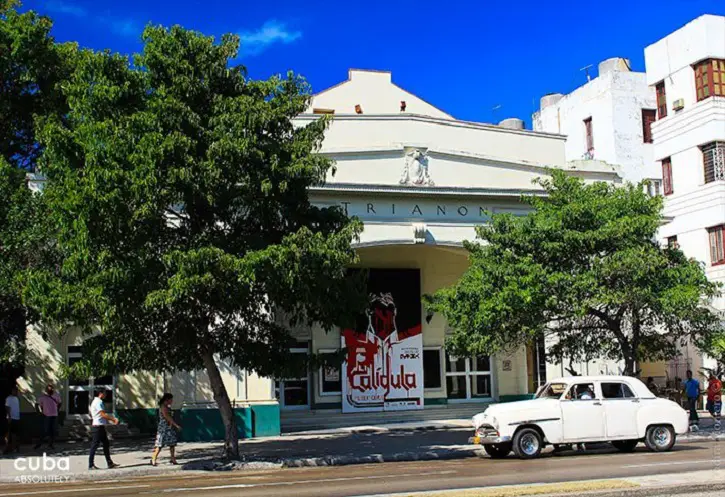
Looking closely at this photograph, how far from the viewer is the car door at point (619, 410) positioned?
1761cm

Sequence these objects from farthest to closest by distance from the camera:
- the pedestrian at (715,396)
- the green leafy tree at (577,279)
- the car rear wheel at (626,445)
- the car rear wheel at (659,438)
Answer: the pedestrian at (715,396), the green leafy tree at (577,279), the car rear wheel at (626,445), the car rear wheel at (659,438)

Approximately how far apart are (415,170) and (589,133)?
58.1ft

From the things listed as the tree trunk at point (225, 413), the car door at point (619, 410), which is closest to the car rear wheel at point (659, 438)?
the car door at point (619, 410)

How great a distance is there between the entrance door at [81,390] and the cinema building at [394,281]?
0.03m

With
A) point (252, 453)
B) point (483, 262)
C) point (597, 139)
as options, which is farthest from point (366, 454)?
point (597, 139)

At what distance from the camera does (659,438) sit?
58.7 ft

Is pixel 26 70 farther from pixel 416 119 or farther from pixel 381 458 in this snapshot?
pixel 381 458

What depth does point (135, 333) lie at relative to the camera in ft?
55.9

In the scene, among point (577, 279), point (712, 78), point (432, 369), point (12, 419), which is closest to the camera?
point (577, 279)

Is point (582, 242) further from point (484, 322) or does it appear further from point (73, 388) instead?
point (73, 388)

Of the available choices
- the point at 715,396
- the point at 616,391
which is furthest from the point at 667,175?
the point at 616,391

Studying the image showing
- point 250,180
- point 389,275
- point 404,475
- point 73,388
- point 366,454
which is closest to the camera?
point 404,475

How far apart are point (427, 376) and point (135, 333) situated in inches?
609

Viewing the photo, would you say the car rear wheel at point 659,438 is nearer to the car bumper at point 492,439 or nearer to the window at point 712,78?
the car bumper at point 492,439
